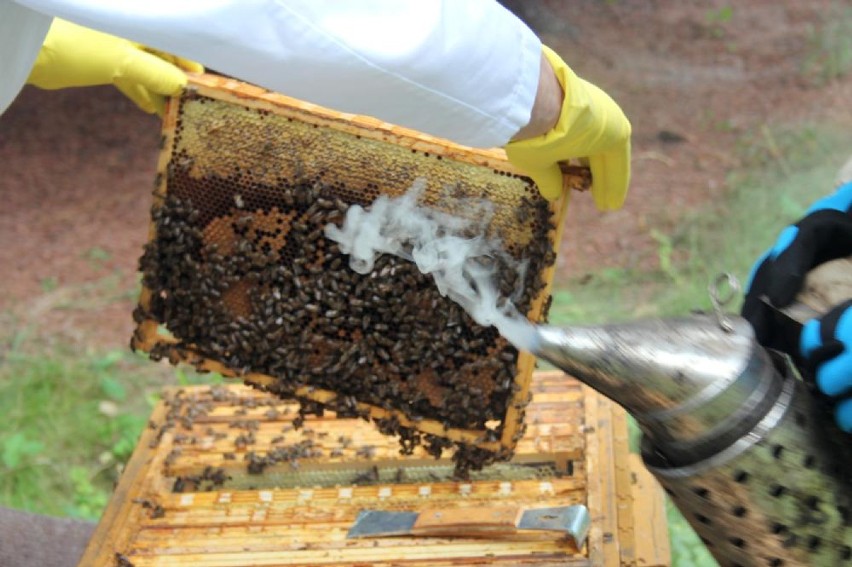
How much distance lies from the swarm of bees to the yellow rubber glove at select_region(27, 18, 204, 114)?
0.87 feet

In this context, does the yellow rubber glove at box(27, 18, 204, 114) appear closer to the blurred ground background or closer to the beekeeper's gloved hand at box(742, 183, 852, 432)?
the beekeeper's gloved hand at box(742, 183, 852, 432)

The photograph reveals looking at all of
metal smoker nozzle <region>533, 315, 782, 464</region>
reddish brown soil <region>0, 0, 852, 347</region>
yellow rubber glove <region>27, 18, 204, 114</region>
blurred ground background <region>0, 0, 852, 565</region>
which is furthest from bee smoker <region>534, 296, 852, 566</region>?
reddish brown soil <region>0, 0, 852, 347</region>

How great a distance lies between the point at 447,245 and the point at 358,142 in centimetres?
44

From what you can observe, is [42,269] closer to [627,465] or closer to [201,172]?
[201,172]

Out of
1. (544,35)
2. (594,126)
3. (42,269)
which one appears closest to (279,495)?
(594,126)

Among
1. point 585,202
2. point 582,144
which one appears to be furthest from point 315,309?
point 585,202

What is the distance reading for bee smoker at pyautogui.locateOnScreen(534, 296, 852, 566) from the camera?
6.05ft

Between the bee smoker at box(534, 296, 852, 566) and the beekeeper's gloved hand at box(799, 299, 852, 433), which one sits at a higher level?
the beekeeper's gloved hand at box(799, 299, 852, 433)

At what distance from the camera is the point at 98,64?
338 cm

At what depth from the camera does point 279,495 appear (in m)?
3.35

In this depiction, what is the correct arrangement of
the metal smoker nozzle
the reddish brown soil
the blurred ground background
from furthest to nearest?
the reddish brown soil
the blurred ground background
the metal smoker nozzle

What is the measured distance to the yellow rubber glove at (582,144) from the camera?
8.06 feet

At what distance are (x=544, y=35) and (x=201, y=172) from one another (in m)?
7.06

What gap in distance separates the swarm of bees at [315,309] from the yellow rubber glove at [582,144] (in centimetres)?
21
